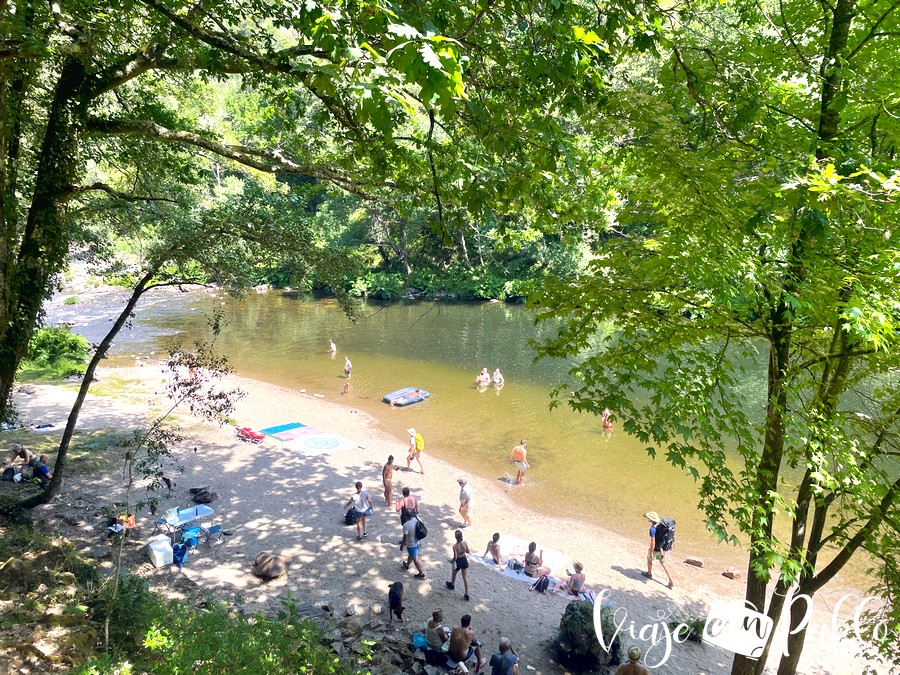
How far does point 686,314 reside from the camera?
6172mm

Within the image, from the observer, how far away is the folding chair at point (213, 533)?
953 cm

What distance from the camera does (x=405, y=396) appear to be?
19844mm

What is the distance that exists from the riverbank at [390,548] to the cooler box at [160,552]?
166mm

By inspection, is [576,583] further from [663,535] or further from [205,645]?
[205,645]

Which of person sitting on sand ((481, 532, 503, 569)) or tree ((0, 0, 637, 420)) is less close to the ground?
tree ((0, 0, 637, 420))

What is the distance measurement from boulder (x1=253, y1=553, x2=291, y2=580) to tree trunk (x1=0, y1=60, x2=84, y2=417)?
4.34 m

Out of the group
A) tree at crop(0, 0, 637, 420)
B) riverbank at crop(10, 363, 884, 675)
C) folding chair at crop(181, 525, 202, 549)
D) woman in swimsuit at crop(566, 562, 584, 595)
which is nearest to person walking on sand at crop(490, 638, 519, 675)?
riverbank at crop(10, 363, 884, 675)

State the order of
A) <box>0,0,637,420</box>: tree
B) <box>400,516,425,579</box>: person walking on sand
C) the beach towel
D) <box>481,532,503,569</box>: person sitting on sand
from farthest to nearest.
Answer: the beach towel → <box>481,532,503,569</box>: person sitting on sand → <box>400,516,425,579</box>: person walking on sand → <box>0,0,637,420</box>: tree

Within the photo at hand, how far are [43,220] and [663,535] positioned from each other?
10.6 metres

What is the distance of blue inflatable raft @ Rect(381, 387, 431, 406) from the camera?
19531 millimetres

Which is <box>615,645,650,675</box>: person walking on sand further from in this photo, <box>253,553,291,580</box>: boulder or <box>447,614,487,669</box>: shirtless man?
<box>253,553,291,580</box>: boulder

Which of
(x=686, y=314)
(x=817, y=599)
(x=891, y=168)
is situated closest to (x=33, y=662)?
(x=686, y=314)

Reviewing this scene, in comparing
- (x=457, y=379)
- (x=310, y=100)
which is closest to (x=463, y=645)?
(x=310, y=100)

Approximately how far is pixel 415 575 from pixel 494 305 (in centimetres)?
3005
